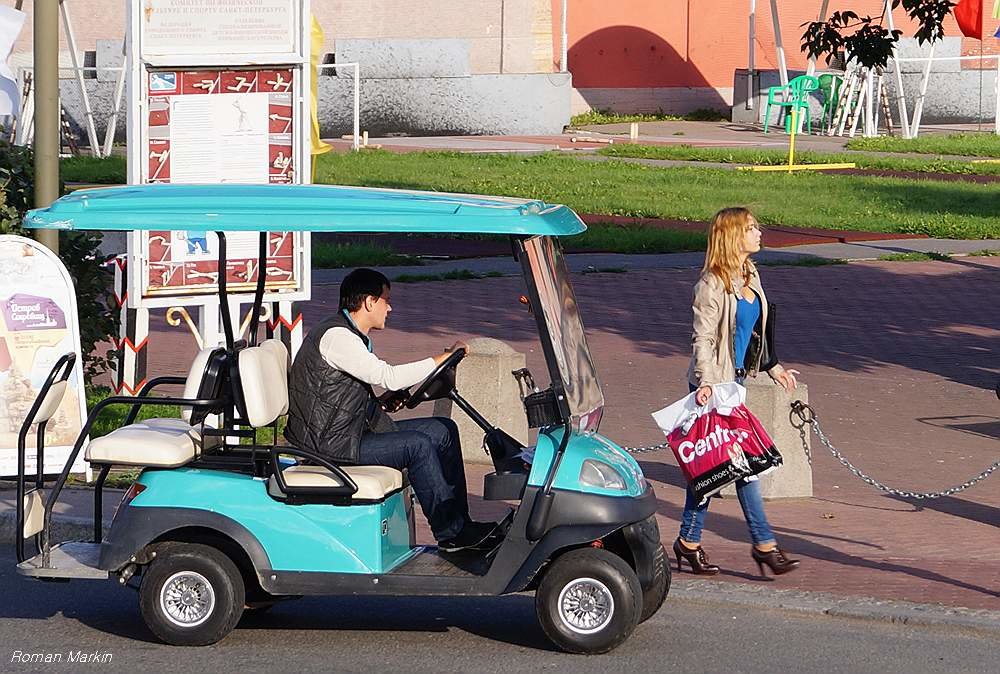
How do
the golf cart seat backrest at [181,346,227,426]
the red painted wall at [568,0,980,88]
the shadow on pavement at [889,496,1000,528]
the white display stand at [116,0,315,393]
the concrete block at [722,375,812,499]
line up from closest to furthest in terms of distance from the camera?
the golf cart seat backrest at [181,346,227,426] < the shadow on pavement at [889,496,1000,528] < the concrete block at [722,375,812,499] < the white display stand at [116,0,315,393] < the red painted wall at [568,0,980,88]

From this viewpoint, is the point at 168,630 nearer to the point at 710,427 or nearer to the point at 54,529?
the point at 54,529

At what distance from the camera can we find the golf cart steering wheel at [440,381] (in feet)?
21.0

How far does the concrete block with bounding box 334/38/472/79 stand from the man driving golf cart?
94.3ft

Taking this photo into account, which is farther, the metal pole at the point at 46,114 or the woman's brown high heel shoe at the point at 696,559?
the metal pole at the point at 46,114

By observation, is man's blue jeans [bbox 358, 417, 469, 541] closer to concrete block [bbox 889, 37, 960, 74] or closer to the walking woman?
the walking woman

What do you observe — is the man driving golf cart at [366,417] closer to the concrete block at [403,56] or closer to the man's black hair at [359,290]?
the man's black hair at [359,290]

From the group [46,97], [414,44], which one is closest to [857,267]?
[46,97]

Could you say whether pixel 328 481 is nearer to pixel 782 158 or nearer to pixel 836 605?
pixel 836 605

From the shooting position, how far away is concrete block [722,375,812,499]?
28.3 ft

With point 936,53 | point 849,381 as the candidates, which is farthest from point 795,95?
point 849,381

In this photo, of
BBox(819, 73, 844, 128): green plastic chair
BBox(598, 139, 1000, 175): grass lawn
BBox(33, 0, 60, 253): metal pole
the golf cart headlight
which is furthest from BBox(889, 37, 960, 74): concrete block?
the golf cart headlight

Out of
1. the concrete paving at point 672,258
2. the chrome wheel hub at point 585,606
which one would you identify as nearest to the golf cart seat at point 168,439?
the chrome wheel hub at point 585,606

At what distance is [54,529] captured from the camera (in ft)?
25.7

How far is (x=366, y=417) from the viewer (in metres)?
6.70
